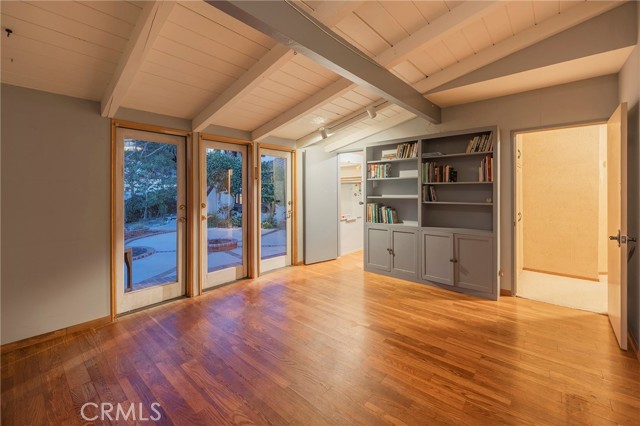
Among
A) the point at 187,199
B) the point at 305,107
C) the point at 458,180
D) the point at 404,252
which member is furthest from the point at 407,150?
the point at 187,199

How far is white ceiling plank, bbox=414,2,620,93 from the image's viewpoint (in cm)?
245

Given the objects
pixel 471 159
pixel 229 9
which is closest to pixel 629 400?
pixel 471 159

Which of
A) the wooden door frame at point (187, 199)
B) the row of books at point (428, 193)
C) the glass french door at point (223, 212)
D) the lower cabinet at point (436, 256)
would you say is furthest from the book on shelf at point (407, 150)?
the wooden door frame at point (187, 199)

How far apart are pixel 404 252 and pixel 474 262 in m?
0.96

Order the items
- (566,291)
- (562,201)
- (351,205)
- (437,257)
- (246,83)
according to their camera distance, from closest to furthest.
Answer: (246,83)
(566,291)
(437,257)
(562,201)
(351,205)

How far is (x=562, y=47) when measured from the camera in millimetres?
2674

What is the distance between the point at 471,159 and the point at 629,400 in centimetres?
287

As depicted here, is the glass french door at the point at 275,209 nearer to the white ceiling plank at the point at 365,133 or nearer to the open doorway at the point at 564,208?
the white ceiling plank at the point at 365,133

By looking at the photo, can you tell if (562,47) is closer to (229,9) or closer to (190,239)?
(229,9)

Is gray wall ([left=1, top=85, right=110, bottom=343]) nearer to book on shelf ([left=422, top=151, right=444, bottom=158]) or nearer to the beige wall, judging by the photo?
book on shelf ([left=422, top=151, right=444, bottom=158])

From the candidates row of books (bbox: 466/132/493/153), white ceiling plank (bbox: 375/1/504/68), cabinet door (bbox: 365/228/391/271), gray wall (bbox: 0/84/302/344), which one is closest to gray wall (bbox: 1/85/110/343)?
gray wall (bbox: 0/84/302/344)

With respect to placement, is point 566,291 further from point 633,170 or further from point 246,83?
point 246,83

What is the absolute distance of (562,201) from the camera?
453 cm

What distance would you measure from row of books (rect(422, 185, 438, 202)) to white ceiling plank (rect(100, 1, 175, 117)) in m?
3.56
